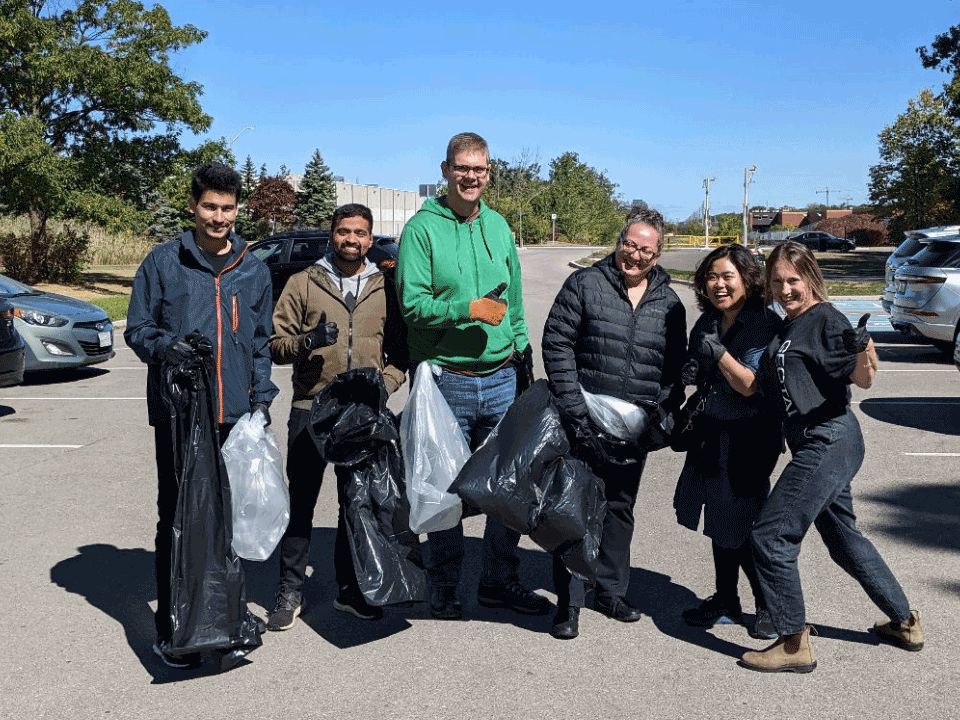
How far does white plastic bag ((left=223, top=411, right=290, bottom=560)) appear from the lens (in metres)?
4.05

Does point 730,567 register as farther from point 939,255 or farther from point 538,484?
point 939,255

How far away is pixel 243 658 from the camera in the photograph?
4055 mm

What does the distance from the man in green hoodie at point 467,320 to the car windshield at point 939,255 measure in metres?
10.3

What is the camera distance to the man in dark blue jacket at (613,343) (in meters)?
4.20

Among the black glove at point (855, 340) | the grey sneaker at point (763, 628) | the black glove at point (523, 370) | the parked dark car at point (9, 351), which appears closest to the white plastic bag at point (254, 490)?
the black glove at point (523, 370)

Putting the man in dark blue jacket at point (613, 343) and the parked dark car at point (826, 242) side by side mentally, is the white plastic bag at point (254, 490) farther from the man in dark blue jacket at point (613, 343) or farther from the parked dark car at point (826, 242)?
the parked dark car at point (826, 242)

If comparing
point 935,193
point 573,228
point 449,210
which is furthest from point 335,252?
point 573,228

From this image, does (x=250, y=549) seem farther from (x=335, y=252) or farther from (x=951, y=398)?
(x=951, y=398)

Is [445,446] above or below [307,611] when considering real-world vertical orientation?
above

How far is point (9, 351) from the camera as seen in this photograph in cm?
939

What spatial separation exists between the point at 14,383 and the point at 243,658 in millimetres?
6514

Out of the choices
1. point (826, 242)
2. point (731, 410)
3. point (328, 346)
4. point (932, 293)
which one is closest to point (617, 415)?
point (731, 410)

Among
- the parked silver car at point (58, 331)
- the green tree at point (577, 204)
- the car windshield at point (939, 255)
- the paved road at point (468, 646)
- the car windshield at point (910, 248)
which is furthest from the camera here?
the green tree at point (577, 204)

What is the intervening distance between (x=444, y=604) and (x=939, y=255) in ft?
35.8
